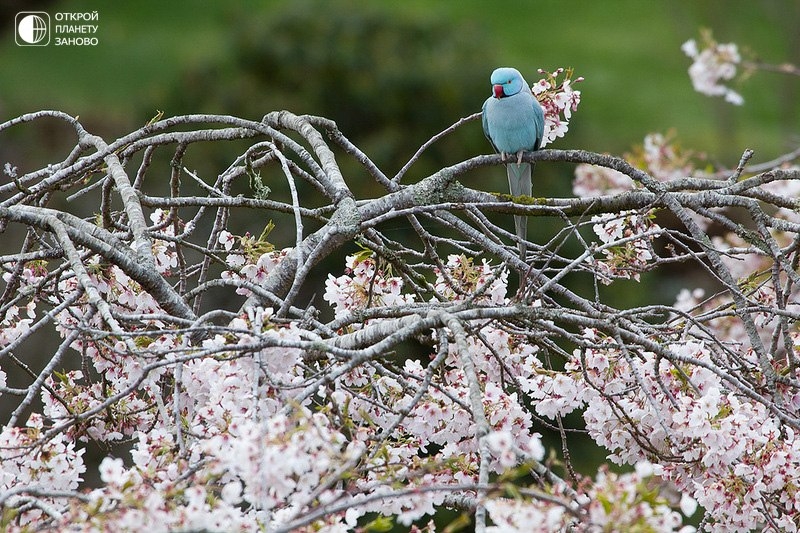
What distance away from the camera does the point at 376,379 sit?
2.15 meters

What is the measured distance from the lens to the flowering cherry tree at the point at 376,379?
1.37 m

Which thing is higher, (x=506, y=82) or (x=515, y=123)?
A: (x=506, y=82)

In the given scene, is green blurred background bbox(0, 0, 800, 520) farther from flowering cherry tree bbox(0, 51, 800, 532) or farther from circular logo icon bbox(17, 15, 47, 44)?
flowering cherry tree bbox(0, 51, 800, 532)

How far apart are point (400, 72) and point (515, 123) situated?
143 inches

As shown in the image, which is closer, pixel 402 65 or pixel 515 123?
pixel 515 123

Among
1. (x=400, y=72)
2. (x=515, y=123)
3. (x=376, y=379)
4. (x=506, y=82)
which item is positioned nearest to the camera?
(x=376, y=379)

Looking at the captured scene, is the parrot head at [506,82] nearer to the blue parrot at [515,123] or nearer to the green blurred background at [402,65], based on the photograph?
the blue parrot at [515,123]

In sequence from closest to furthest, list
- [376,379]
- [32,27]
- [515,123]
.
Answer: [376,379] → [515,123] → [32,27]

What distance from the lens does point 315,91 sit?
650cm

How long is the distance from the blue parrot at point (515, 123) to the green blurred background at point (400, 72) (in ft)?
4.37

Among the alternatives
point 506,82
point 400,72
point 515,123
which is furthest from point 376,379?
point 400,72

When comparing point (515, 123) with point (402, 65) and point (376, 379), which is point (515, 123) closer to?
point (376, 379)

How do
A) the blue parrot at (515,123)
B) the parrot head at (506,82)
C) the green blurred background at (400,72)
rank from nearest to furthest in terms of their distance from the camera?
the blue parrot at (515,123) → the parrot head at (506,82) → the green blurred background at (400,72)

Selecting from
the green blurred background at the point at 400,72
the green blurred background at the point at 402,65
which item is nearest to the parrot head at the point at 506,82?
the green blurred background at the point at 400,72
